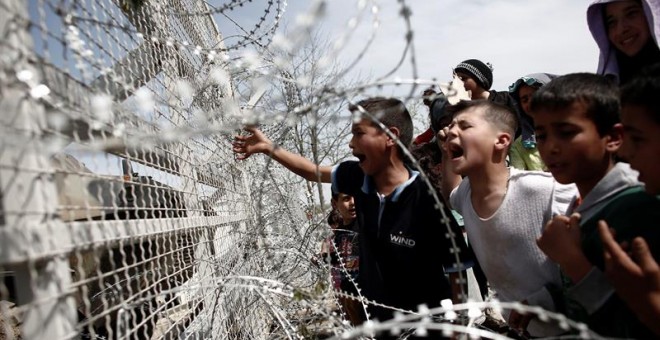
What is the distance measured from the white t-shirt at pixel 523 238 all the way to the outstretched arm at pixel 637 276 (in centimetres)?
60

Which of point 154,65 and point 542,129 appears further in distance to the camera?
point 154,65

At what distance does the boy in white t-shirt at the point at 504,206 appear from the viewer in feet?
5.89

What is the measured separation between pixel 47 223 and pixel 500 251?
4.91 ft

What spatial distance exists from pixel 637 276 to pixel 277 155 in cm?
191

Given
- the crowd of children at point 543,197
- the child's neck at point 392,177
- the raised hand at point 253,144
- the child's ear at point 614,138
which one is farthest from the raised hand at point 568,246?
the raised hand at point 253,144

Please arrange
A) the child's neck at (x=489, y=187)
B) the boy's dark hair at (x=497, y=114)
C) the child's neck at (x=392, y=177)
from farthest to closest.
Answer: the child's neck at (x=392, y=177) < the boy's dark hair at (x=497, y=114) < the child's neck at (x=489, y=187)

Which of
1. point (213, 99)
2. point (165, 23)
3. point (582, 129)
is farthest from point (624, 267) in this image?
point (213, 99)

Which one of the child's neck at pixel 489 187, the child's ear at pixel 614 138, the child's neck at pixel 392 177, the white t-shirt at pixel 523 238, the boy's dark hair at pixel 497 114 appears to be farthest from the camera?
the child's neck at pixel 392 177

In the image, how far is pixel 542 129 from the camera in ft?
5.35

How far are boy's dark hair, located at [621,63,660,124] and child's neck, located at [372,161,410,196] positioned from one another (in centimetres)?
111

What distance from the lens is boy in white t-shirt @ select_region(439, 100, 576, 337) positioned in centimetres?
180

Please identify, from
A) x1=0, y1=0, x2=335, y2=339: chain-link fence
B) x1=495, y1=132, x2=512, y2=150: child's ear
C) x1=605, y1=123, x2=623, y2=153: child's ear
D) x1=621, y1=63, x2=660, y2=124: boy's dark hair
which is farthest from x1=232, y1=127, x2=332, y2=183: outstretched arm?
x1=621, y1=63, x2=660, y2=124: boy's dark hair

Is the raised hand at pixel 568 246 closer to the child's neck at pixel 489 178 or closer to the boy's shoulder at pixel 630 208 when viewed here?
the boy's shoulder at pixel 630 208

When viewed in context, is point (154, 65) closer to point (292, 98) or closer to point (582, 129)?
point (292, 98)
